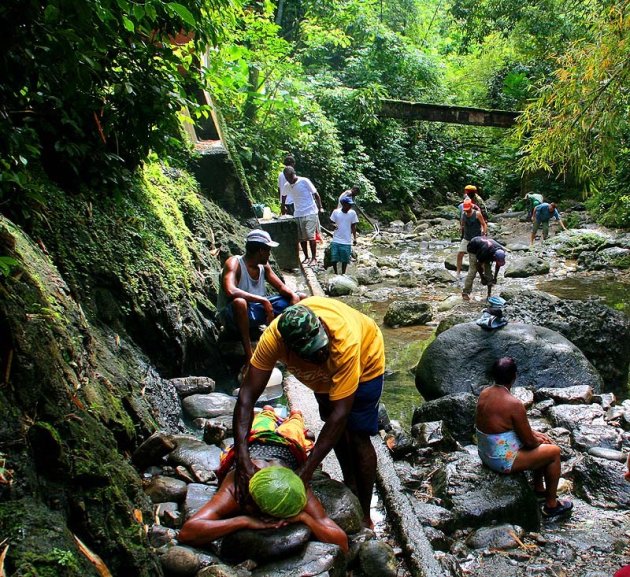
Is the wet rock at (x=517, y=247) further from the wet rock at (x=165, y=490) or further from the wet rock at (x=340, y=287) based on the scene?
the wet rock at (x=165, y=490)

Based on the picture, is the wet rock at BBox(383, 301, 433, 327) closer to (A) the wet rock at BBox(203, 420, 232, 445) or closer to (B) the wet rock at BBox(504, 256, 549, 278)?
(B) the wet rock at BBox(504, 256, 549, 278)

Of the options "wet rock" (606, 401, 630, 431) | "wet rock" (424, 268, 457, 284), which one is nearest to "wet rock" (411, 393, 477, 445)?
"wet rock" (606, 401, 630, 431)

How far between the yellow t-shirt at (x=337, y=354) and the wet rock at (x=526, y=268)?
10.7 m

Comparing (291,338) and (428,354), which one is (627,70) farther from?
(291,338)

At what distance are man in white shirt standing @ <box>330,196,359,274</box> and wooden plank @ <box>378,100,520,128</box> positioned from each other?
12.0 meters

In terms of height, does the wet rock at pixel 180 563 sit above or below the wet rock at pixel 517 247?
above

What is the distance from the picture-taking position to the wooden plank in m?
22.8

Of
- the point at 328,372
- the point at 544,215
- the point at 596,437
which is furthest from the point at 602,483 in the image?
the point at 544,215

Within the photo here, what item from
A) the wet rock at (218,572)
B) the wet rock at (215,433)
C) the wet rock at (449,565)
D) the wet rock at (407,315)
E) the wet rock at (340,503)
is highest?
the wet rock at (218,572)

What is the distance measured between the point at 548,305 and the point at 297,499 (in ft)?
21.3

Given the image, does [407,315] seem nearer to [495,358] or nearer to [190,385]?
[495,358]

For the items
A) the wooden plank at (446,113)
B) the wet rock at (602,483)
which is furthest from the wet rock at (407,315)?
the wooden plank at (446,113)

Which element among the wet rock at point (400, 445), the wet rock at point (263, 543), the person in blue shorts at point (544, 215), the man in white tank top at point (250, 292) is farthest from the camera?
the person in blue shorts at point (544, 215)

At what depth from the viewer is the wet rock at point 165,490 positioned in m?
3.74
